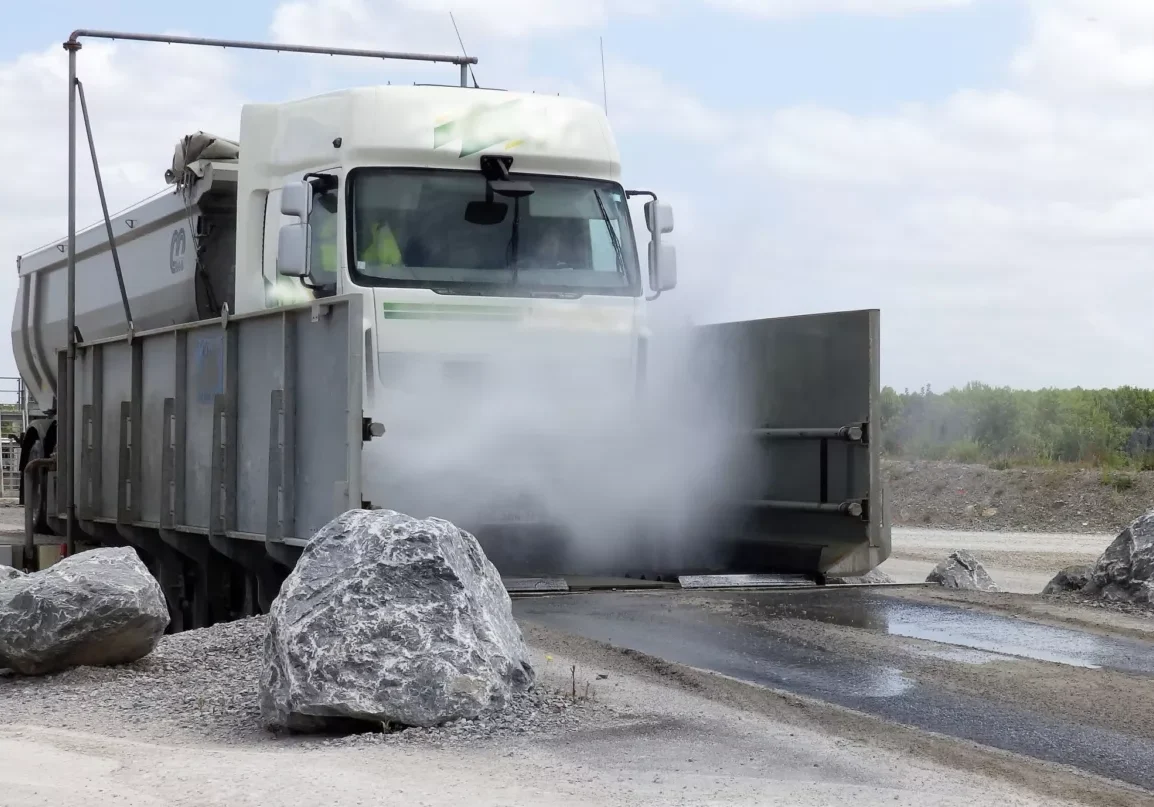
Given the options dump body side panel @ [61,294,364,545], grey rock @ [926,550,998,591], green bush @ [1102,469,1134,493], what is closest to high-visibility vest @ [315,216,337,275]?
dump body side panel @ [61,294,364,545]

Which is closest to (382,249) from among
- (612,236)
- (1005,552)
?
(612,236)

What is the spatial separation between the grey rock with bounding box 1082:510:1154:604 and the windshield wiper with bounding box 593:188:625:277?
389cm

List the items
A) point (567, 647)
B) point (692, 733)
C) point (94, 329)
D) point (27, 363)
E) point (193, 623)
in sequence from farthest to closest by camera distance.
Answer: point (27, 363) < point (94, 329) < point (193, 623) < point (567, 647) < point (692, 733)

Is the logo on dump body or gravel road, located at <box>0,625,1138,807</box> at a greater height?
the logo on dump body

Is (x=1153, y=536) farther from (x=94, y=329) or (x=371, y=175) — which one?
(x=94, y=329)

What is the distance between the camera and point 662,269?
11.0m

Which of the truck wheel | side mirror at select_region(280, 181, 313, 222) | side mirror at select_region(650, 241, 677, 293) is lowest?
the truck wheel

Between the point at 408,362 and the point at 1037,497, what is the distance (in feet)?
64.5

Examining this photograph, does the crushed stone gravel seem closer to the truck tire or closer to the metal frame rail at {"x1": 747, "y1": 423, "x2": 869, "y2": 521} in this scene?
the metal frame rail at {"x1": 747, "y1": 423, "x2": 869, "y2": 521}

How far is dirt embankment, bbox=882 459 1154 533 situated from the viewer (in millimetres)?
25250

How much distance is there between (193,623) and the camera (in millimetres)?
11914

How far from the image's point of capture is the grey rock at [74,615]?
7781mm

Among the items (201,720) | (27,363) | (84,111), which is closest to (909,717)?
(201,720)

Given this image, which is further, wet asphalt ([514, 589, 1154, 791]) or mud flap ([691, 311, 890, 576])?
mud flap ([691, 311, 890, 576])
